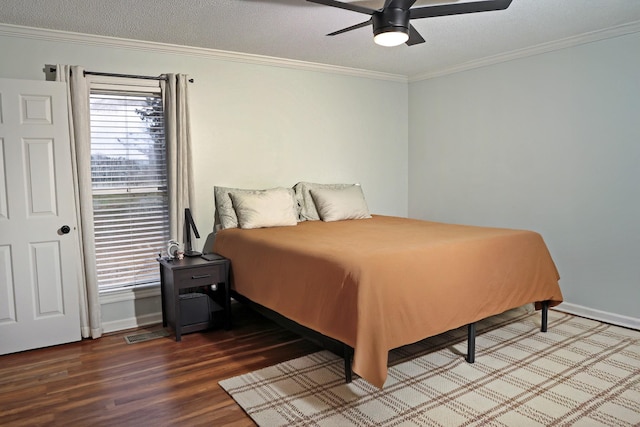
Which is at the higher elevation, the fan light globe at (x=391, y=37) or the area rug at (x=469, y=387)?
the fan light globe at (x=391, y=37)

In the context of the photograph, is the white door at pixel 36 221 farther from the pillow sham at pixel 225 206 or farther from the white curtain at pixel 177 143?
the pillow sham at pixel 225 206

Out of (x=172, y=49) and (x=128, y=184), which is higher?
(x=172, y=49)

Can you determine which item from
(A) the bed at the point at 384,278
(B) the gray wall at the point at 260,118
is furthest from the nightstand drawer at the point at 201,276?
(B) the gray wall at the point at 260,118

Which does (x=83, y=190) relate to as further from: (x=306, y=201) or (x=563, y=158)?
(x=563, y=158)

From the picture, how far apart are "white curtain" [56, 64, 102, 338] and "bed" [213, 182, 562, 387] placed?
106 cm

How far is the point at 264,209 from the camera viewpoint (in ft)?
13.3

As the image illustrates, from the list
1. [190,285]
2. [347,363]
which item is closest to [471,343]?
[347,363]

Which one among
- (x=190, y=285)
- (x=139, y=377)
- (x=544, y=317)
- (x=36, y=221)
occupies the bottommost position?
(x=139, y=377)

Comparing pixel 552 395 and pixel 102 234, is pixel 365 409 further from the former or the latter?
pixel 102 234

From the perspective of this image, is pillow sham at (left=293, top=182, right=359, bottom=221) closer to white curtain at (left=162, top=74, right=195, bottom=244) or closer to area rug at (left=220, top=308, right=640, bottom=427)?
white curtain at (left=162, top=74, right=195, bottom=244)

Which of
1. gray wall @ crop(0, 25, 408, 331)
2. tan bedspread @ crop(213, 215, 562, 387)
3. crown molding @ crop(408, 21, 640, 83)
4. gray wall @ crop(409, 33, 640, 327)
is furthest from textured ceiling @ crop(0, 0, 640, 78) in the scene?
tan bedspread @ crop(213, 215, 562, 387)

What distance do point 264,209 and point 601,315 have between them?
2.99 metres

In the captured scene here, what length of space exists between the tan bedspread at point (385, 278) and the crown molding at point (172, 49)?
1.65 meters

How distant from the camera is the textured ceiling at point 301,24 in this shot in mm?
3008
